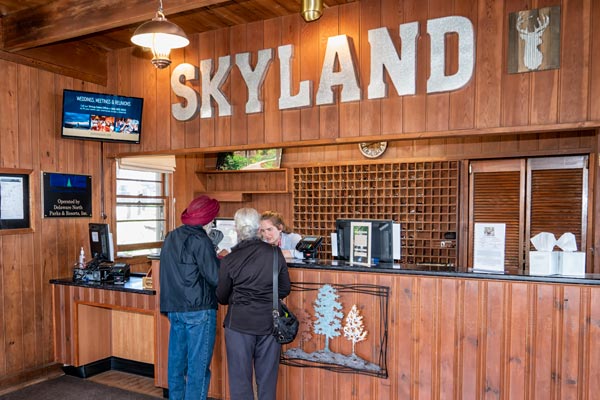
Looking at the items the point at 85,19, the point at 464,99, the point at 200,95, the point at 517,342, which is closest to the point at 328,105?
the point at 464,99

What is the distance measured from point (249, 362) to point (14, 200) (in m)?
2.71

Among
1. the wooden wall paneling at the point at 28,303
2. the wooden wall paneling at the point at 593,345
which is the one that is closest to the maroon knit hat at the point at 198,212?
the wooden wall paneling at the point at 28,303

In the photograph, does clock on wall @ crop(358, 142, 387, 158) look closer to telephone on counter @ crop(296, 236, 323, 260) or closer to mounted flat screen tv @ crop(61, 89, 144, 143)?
telephone on counter @ crop(296, 236, 323, 260)

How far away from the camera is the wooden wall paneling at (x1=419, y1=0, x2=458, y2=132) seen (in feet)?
9.87

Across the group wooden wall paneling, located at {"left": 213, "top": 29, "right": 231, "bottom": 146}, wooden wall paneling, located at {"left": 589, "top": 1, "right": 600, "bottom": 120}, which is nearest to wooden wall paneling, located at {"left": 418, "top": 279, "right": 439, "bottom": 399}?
wooden wall paneling, located at {"left": 589, "top": 1, "right": 600, "bottom": 120}

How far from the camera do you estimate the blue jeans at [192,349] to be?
9.49 feet

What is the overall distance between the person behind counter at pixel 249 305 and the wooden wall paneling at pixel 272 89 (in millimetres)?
1209

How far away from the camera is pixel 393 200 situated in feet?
17.5

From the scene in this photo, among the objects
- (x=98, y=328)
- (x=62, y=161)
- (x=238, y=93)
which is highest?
(x=238, y=93)

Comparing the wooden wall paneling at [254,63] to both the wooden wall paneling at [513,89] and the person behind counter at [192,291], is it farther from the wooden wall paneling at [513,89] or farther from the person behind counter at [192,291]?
the wooden wall paneling at [513,89]

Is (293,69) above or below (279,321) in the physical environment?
above

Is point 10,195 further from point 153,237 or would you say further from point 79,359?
point 153,237

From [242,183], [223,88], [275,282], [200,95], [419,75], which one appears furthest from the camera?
[242,183]

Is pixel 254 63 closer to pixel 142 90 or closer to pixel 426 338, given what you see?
pixel 142 90
